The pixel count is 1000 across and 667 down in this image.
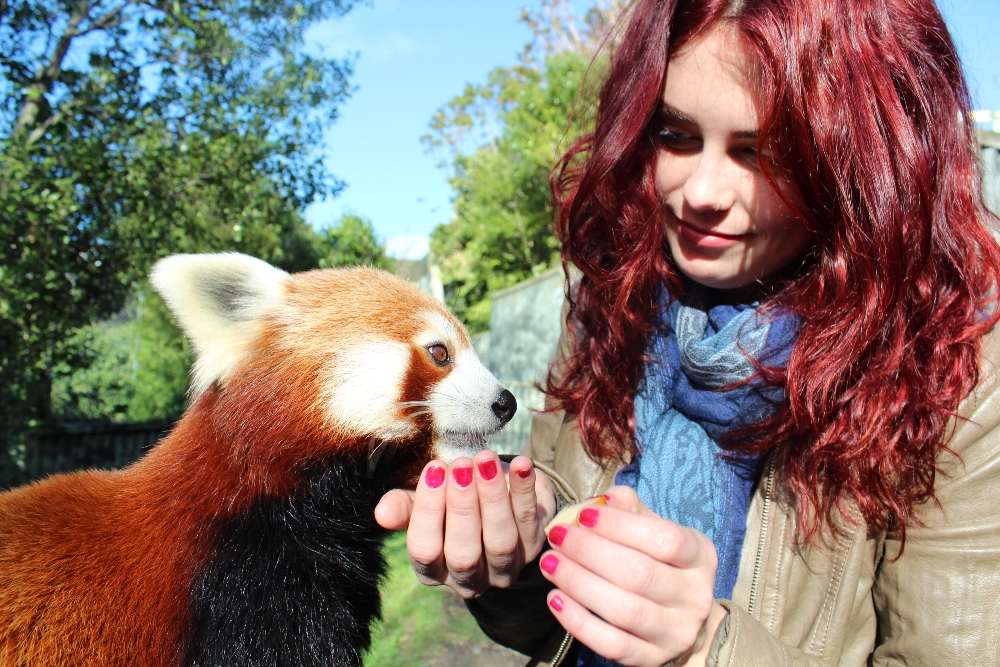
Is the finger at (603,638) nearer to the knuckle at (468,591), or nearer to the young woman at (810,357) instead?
the young woman at (810,357)

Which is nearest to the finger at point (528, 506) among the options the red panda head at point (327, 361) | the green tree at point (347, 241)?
the red panda head at point (327, 361)

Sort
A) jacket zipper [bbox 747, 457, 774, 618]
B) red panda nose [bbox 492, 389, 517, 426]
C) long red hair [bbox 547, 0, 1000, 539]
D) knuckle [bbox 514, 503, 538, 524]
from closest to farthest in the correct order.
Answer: knuckle [bbox 514, 503, 538, 524] < long red hair [bbox 547, 0, 1000, 539] < jacket zipper [bbox 747, 457, 774, 618] < red panda nose [bbox 492, 389, 517, 426]

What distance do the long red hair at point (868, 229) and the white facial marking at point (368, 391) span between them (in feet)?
2.54

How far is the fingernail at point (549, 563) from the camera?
927 millimetres

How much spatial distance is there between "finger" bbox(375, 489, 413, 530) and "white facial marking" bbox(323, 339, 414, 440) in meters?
0.19

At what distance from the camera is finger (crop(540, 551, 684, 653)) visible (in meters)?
0.85

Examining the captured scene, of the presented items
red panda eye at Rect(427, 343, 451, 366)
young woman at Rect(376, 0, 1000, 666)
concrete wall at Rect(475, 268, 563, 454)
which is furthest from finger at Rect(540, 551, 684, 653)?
concrete wall at Rect(475, 268, 563, 454)

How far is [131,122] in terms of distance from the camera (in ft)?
11.8

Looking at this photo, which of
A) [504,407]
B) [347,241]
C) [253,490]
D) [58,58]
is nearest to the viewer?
[253,490]

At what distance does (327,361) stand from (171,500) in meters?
0.40

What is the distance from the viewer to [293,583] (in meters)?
1.22

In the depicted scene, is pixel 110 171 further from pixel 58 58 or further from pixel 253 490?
pixel 253 490

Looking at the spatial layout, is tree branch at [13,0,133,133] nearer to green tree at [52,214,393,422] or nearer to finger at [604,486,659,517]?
green tree at [52,214,393,422]

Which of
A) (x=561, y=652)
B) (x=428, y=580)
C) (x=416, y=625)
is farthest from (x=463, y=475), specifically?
(x=416, y=625)
